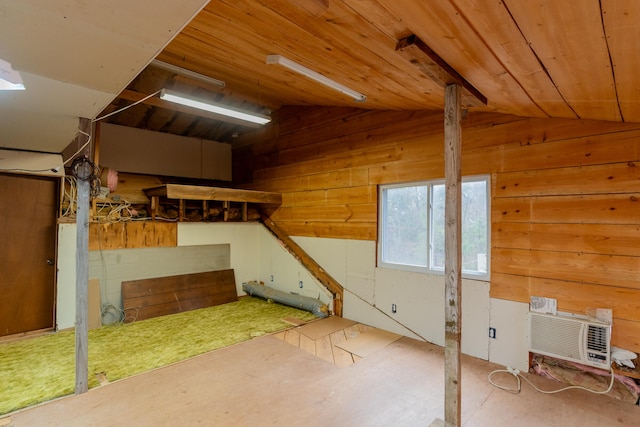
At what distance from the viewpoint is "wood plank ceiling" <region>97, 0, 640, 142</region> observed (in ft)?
4.45

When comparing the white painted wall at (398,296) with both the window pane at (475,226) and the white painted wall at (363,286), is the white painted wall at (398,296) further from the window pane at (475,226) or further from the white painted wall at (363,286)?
the window pane at (475,226)

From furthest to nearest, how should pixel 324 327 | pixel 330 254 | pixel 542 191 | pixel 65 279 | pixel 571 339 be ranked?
pixel 330 254 < pixel 324 327 < pixel 65 279 < pixel 542 191 < pixel 571 339

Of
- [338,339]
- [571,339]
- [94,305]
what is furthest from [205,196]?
[571,339]

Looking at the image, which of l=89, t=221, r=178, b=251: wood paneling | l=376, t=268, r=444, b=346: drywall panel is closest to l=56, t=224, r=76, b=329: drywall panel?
l=89, t=221, r=178, b=251: wood paneling

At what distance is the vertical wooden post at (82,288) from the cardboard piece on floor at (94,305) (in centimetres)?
195

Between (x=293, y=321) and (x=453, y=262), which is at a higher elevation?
(x=453, y=262)

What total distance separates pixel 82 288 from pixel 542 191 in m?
4.32

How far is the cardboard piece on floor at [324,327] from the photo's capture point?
4211 millimetres

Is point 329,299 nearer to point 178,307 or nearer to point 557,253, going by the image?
point 178,307

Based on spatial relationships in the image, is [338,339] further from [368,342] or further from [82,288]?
[82,288]

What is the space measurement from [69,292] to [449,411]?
15.6 feet

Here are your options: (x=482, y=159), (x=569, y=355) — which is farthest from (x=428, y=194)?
(x=569, y=355)

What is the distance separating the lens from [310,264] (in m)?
5.40

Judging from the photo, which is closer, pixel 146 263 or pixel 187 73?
pixel 187 73
